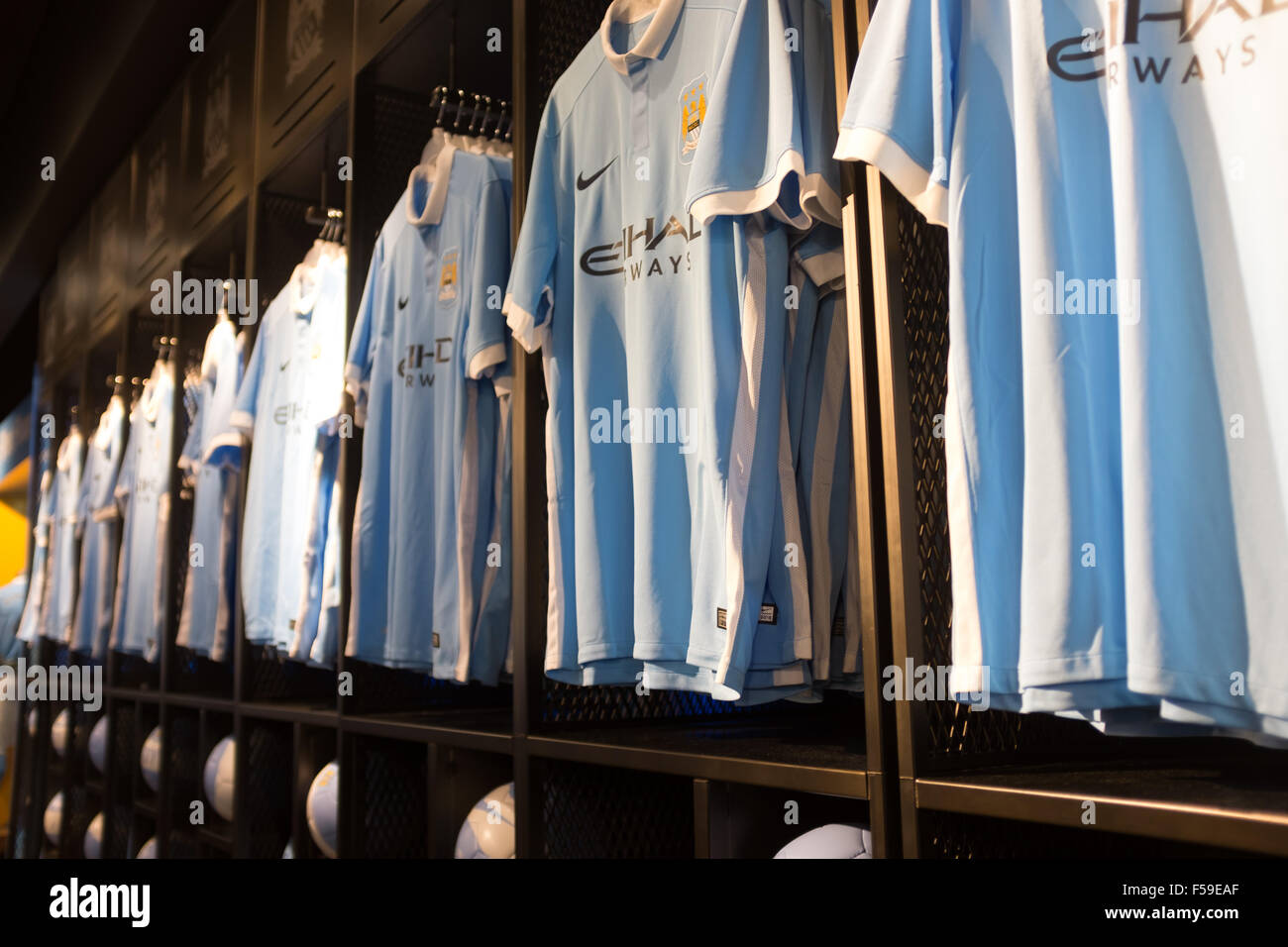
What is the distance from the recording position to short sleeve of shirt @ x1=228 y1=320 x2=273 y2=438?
3.13m

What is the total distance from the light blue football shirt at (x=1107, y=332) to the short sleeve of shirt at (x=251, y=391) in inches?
95.3

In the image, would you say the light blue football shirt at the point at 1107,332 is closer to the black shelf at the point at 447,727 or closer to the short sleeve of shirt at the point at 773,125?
the short sleeve of shirt at the point at 773,125

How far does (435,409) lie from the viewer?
7.35 ft

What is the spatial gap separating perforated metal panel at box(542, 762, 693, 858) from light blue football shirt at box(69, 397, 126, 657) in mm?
3425

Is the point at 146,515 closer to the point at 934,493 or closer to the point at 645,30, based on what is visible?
Answer: the point at 645,30

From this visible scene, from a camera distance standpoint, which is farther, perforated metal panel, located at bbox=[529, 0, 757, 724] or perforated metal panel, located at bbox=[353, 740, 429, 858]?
perforated metal panel, located at bbox=[353, 740, 429, 858]

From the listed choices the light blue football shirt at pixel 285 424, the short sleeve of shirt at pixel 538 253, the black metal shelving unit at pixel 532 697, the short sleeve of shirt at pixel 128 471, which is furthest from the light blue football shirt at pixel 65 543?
the short sleeve of shirt at pixel 538 253

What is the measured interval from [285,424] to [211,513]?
71 cm

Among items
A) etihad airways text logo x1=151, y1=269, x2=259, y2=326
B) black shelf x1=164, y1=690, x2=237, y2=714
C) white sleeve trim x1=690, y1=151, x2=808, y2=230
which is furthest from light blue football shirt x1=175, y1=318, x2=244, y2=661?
white sleeve trim x1=690, y1=151, x2=808, y2=230

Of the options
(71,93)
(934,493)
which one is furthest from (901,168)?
(71,93)

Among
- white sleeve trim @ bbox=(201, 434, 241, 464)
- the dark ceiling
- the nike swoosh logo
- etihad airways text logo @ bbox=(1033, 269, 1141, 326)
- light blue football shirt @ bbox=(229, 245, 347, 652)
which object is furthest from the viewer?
the dark ceiling

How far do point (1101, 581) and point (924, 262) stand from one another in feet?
1.53

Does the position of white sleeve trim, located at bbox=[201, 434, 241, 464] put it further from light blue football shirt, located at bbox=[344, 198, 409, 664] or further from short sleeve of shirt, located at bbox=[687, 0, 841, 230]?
short sleeve of shirt, located at bbox=[687, 0, 841, 230]
